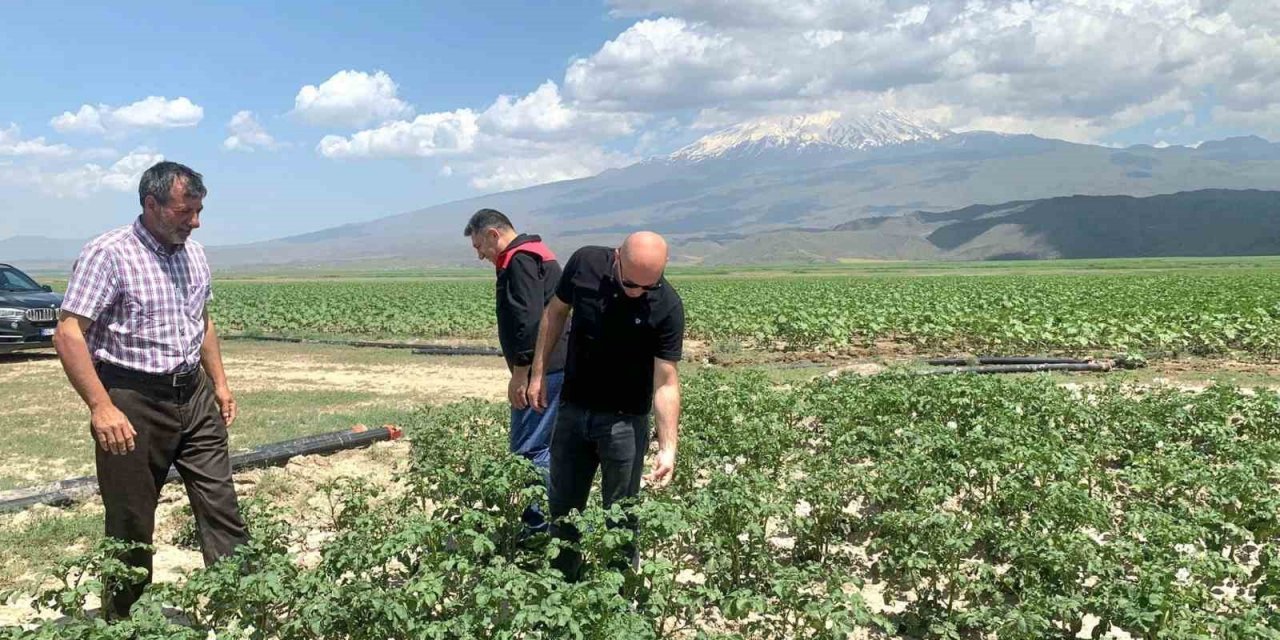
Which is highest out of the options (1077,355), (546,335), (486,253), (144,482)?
(486,253)

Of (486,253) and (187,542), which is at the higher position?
(486,253)

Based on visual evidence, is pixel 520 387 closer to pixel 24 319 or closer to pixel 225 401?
pixel 225 401

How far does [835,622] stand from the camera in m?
3.67

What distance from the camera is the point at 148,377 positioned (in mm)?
4066

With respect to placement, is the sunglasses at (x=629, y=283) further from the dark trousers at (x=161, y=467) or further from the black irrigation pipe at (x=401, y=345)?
the black irrigation pipe at (x=401, y=345)

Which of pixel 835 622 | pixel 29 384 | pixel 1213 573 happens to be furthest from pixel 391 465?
pixel 29 384

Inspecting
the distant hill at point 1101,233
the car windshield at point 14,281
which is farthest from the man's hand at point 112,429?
the distant hill at point 1101,233

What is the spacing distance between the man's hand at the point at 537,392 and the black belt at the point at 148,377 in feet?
5.63

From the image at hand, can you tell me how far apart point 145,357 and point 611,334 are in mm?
2244

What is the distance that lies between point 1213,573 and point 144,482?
5309 millimetres

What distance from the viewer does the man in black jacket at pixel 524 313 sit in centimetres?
491

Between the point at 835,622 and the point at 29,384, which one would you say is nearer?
the point at 835,622

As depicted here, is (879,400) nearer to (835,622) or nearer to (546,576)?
(835,622)

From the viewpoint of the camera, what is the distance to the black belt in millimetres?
4020
